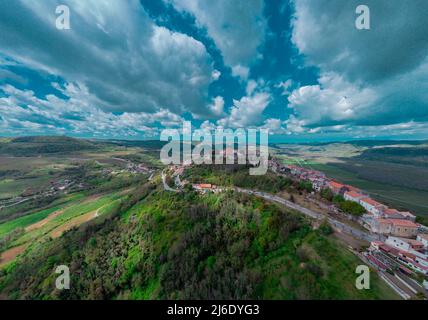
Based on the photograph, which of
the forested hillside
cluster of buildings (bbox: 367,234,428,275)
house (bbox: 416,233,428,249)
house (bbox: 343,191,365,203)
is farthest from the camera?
house (bbox: 343,191,365,203)

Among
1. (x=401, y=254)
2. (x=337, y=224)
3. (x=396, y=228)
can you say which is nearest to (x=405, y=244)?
(x=401, y=254)

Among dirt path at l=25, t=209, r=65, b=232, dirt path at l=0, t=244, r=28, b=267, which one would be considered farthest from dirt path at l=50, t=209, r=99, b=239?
dirt path at l=25, t=209, r=65, b=232

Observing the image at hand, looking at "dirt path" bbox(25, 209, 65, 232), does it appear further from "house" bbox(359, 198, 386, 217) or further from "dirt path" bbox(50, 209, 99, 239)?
"house" bbox(359, 198, 386, 217)

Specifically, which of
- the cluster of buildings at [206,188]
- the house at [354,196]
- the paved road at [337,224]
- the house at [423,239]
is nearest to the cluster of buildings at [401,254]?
the house at [423,239]

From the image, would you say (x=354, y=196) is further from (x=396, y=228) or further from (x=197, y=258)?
(x=197, y=258)

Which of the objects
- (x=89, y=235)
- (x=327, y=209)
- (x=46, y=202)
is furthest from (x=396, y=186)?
(x=46, y=202)
